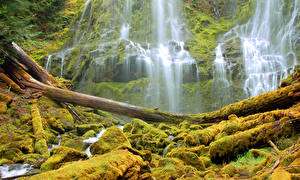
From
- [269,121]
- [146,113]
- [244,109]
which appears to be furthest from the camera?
[146,113]

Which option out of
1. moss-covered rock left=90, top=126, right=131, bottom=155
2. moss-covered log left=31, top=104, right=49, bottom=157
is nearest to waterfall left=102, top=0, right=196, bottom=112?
moss-covered log left=31, top=104, right=49, bottom=157

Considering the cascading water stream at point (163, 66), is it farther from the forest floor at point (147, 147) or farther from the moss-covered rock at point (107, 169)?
the moss-covered rock at point (107, 169)

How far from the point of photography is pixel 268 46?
16.4 m

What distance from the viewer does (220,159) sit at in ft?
13.5

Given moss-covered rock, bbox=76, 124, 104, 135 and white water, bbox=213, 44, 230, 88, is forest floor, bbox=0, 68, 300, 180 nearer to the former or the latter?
moss-covered rock, bbox=76, 124, 104, 135

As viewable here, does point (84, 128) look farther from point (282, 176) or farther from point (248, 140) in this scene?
point (282, 176)

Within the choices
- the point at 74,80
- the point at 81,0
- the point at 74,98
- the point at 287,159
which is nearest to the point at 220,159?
the point at 287,159

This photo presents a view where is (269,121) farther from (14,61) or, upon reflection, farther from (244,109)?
(14,61)

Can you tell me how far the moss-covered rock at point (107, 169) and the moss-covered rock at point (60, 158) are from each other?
56.7 inches

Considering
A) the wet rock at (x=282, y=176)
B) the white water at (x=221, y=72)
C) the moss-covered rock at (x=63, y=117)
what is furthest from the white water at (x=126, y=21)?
the wet rock at (x=282, y=176)

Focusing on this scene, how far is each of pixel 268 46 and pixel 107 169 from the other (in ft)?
57.2

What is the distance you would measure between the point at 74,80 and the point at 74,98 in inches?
333

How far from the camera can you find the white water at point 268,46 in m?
14.6

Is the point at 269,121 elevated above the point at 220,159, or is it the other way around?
the point at 269,121
